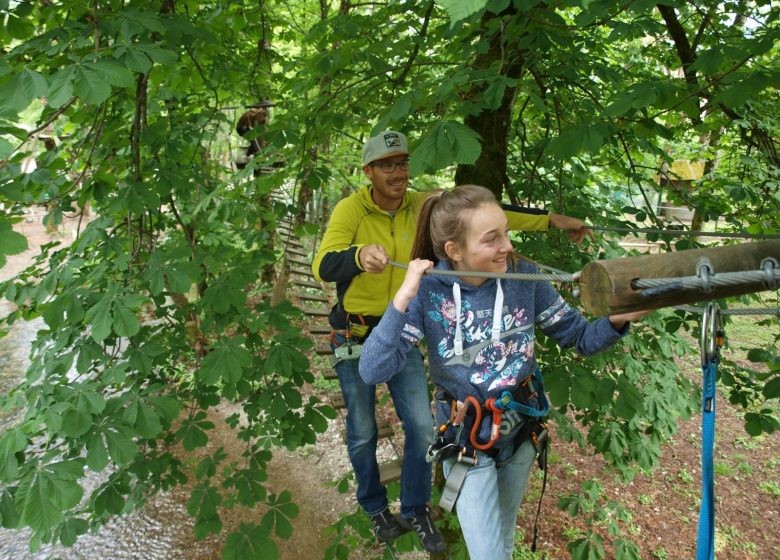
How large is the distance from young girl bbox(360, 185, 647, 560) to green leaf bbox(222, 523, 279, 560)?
119 centimetres

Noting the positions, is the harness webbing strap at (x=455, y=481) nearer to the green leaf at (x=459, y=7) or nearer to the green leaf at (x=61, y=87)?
the green leaf at (x=459, y=7)

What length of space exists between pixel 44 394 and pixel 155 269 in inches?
23.7

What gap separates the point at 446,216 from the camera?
152 centimetres

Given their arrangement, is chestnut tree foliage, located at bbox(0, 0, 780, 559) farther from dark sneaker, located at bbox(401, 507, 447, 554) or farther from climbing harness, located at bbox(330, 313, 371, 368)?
dark sneaker, located at bbox(401, 507, 447, 554)

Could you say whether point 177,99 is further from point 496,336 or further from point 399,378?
point 496,336

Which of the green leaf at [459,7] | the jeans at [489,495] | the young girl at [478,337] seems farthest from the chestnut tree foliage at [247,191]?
the green leaf at [459,7]

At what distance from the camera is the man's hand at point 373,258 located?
66.1 inches

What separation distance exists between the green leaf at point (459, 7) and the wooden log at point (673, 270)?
560 millimetres

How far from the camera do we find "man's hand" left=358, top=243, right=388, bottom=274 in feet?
5.50

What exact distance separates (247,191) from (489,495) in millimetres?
2133

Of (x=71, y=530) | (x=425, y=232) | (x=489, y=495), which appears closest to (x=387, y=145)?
(x=425, y=232)

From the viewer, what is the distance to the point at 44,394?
71.1 inches

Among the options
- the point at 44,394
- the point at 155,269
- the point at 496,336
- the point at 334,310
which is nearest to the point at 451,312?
the point at 496,336

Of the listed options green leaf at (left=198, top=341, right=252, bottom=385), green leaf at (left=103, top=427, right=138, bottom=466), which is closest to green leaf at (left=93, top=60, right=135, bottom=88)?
green leaf at (left=198, top=341, right=252, bottom=385)
